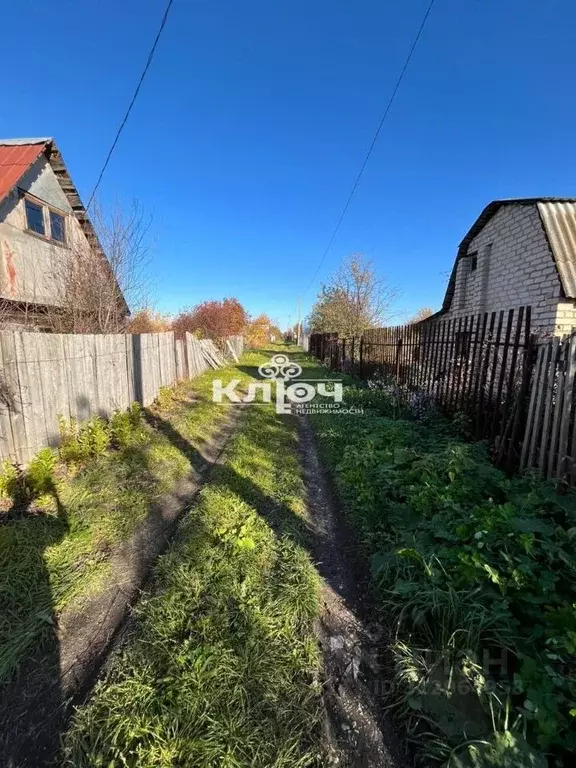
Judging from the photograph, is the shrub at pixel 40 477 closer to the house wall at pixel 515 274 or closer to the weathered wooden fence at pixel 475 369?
the weathered wooden fence at pixel 475 369

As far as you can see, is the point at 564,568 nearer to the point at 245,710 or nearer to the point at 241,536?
the point at 245,710

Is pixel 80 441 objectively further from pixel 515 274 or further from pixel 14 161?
pixel 515 274

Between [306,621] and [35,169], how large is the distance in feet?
39.2

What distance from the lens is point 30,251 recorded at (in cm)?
858

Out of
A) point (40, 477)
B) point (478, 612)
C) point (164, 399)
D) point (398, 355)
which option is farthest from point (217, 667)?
point (398, 355)

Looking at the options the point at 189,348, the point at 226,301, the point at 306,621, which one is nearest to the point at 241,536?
the point at 306,621

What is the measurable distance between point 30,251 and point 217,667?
34.2 ft

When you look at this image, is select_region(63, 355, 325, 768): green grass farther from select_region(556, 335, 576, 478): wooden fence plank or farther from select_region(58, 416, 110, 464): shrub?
select_region(556, 335, 576, 478): wooden fence plank

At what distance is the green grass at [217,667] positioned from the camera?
1.48 meters

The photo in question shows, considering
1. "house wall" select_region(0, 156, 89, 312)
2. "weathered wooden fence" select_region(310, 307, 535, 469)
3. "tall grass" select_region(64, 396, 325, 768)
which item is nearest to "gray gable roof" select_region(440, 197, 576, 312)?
"weathered wooden fence" select_region(310, 307, 535, 469)

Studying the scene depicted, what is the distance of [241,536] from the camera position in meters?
3.04

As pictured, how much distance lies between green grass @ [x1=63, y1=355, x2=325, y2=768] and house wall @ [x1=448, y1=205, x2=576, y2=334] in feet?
19.8

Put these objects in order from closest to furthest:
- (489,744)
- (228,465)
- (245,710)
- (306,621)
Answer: (489,744) → (245,710) → (306,621) → (228,465)

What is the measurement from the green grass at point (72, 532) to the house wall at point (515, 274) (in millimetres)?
6744
